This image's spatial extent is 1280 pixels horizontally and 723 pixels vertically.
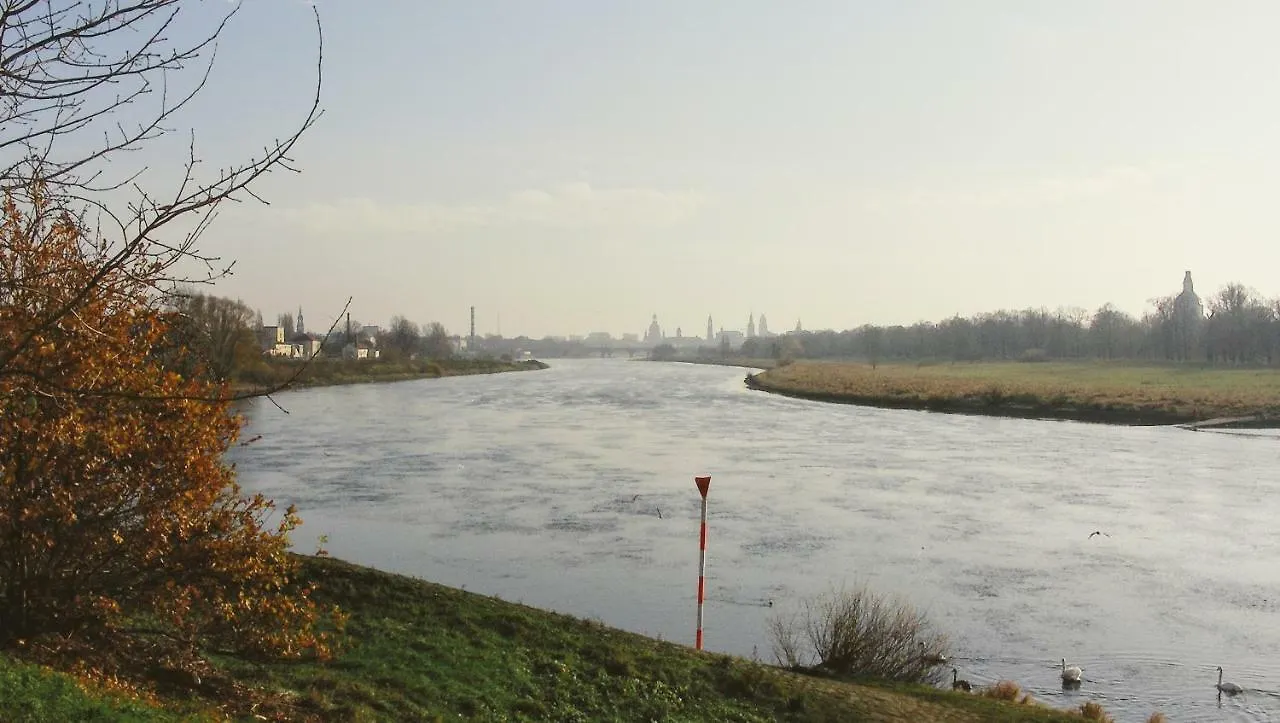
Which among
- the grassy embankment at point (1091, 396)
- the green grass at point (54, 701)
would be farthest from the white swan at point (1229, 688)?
the grassy embankment at point (1091, 396)

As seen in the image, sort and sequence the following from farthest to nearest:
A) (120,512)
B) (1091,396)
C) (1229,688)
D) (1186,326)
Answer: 1. (1186,326)
2. (1091,396)
3. (1229,688)
4. (120,512)

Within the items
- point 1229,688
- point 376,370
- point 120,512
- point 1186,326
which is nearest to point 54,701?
point 120,512

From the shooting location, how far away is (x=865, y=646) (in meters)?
11.3

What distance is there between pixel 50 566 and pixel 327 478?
1874 cm

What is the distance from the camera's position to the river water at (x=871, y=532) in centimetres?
1277

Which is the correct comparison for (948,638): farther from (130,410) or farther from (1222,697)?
(130,410)

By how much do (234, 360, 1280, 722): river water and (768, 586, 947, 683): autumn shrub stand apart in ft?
1.34

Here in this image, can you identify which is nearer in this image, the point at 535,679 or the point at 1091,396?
the point at 535,679

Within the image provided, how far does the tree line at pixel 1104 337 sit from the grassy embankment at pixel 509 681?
108 meters

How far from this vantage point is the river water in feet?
41.9

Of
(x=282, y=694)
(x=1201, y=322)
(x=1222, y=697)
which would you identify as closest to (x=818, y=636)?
(x=1222, y=697)

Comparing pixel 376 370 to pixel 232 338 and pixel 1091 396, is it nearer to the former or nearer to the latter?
pixel 232 338

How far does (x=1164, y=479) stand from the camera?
94.1 feet

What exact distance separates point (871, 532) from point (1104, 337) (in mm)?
125269
